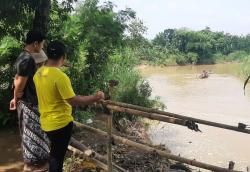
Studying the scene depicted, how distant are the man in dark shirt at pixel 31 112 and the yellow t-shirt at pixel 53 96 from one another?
23.9 inches

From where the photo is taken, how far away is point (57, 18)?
289 inches

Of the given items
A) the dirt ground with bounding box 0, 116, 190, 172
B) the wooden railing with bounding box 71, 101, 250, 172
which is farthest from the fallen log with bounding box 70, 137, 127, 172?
the dirt ground with bounding box 0, 116, 190, 172

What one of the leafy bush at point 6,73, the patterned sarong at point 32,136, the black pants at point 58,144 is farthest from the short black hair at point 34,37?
the leafy bush at point 6,73

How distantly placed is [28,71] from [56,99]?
75 cm

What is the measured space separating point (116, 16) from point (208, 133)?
17.8 ft

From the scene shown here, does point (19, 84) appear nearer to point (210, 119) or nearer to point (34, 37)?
point (34, 37)

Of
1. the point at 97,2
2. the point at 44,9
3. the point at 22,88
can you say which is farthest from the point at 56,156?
the point at 97,2

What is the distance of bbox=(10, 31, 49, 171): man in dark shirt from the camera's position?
11.5 feet

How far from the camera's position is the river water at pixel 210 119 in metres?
10.2

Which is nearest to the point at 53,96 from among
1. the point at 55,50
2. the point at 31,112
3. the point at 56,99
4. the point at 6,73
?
the point at 56,99

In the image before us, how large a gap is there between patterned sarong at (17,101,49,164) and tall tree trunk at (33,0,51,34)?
283 centimetres

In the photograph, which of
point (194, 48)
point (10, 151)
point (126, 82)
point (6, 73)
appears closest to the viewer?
point (10, 151)

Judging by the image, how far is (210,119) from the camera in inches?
581

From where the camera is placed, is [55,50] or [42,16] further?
[42,16]
